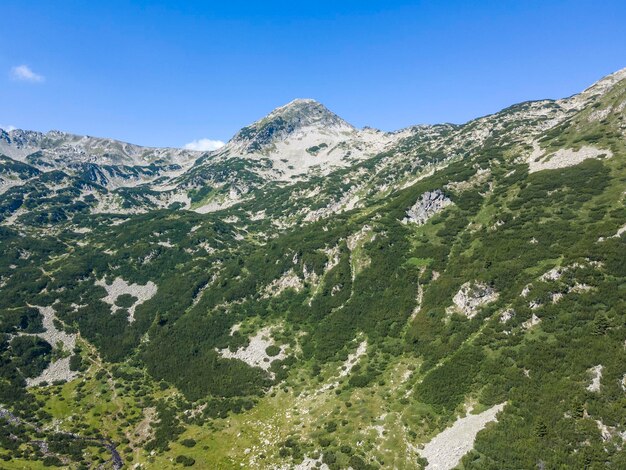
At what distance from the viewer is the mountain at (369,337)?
155ft

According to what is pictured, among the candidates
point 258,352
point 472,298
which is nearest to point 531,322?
point 472,298

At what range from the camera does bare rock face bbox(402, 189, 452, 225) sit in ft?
349

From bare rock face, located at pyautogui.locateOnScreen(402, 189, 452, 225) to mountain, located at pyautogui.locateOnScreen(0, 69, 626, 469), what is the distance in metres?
0.60

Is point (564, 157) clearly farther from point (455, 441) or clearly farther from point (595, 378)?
point (455, 441)

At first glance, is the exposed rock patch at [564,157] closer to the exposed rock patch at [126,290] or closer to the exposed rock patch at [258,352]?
the exposed rock patch at [258,352]

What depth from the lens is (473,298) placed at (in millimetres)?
68000

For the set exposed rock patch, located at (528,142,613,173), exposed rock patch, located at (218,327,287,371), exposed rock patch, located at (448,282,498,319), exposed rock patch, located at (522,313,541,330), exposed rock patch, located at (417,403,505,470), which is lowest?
exposed rock patch, located at (417,403,505,470)

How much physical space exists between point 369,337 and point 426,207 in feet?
161

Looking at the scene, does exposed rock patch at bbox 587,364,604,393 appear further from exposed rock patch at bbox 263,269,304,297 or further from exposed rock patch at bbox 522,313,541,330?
exposed rock patch at bbox 263,269,304,297

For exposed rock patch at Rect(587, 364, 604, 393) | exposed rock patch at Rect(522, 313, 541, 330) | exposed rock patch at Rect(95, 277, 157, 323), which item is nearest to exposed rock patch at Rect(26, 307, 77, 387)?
exposed rock patch at Rect(95, 277, 157, 323)

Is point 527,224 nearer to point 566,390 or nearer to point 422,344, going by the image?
point 422,344

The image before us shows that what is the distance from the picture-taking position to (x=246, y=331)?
91.1m

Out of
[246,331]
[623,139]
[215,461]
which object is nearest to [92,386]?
[246,331]

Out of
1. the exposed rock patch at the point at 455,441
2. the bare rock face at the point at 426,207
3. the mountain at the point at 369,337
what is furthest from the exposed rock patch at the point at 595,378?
the bare rock face at the point at 426,207
